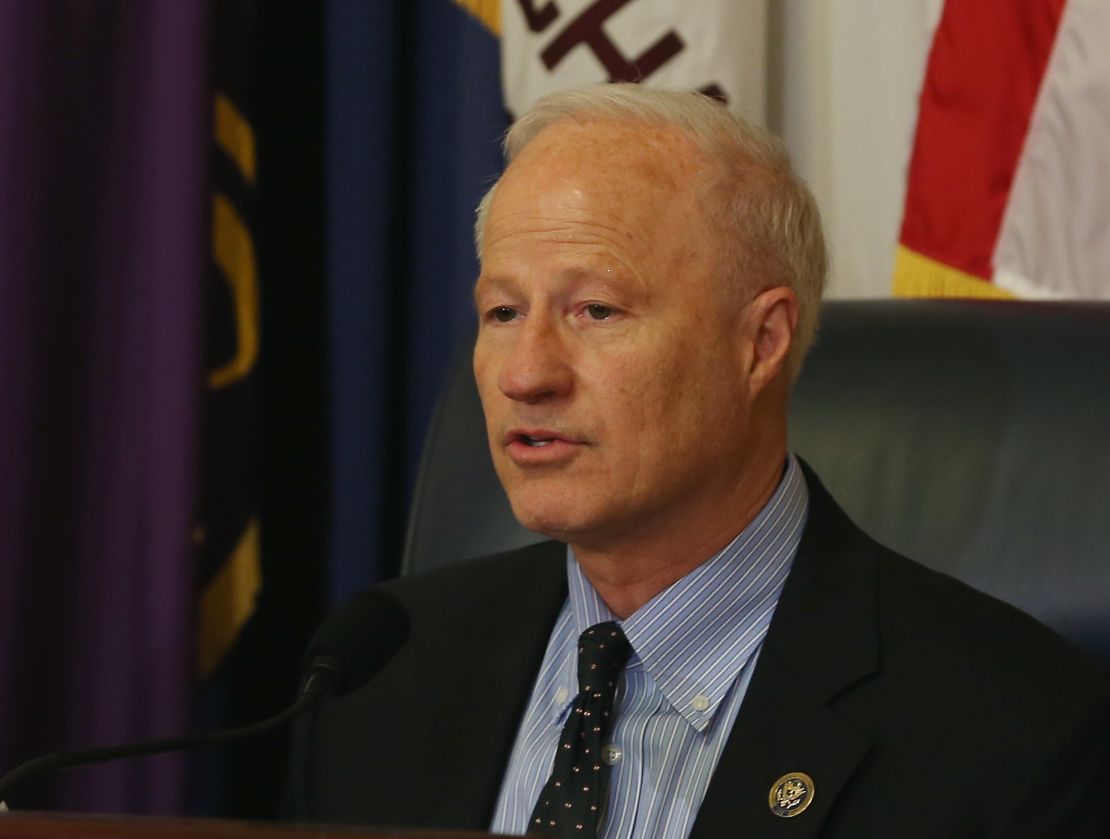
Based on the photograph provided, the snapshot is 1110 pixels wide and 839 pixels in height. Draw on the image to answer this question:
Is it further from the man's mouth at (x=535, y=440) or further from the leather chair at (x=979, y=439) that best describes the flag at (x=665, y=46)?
the man's mouth at (x=535, y=440)

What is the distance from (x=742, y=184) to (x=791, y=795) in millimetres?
586

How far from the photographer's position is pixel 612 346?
1453mm

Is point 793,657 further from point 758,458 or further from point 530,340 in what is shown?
point 530,340

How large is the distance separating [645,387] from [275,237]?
4.25 ft

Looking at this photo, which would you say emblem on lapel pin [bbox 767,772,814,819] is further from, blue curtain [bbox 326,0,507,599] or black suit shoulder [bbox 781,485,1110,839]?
blue curtain [bbox 326,0,507,599]

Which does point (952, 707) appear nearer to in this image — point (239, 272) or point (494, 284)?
point (494, 284)

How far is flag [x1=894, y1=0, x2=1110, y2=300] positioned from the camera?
2.06 meters

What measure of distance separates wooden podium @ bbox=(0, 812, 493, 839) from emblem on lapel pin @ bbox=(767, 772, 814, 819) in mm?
723

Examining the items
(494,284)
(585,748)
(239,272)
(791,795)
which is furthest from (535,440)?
(239,272)

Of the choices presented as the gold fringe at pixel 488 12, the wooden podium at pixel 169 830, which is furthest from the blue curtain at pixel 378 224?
the wooden podium at pixel 169 830

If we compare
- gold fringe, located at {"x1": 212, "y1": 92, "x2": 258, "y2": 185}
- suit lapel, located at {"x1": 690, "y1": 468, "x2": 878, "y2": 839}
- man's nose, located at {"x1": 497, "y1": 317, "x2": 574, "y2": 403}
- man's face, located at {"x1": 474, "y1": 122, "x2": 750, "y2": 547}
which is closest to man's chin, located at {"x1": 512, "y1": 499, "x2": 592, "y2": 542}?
man's face, located at {"x1": 474, "y1": 122, "x2": 750, "y2": 547}

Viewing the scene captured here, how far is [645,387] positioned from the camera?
1.45 m

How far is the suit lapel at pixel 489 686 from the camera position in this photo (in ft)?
5.09

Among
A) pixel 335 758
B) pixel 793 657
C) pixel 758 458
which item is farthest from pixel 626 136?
pixel 335 758
